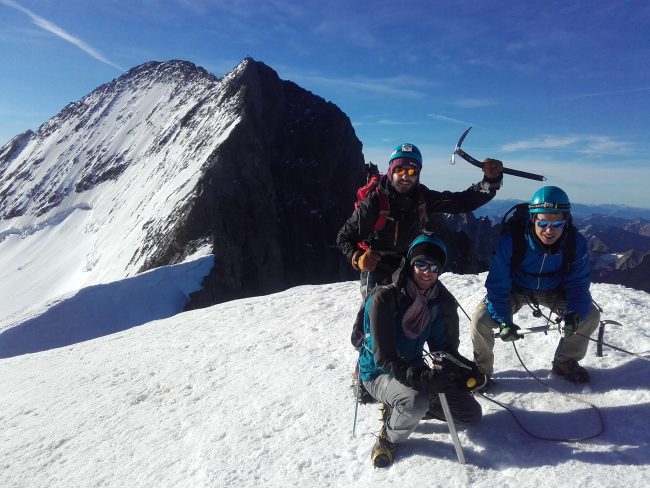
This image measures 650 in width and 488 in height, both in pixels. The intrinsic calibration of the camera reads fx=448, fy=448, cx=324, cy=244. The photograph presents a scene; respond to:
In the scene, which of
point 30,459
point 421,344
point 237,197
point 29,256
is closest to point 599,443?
point 421,344

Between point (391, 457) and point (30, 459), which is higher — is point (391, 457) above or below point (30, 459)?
above

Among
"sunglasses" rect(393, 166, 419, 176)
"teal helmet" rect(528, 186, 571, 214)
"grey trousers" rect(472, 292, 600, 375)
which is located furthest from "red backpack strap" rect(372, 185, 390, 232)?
"teal helmet" rect(528, 186, 571, 214)

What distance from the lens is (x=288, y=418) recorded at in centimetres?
546

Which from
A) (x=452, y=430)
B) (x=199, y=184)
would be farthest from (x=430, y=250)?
(x=199, y=184)

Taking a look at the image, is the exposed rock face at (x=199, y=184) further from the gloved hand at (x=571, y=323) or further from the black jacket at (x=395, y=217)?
the gloved hand at (x=571, y=323)

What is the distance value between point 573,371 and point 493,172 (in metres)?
2.39

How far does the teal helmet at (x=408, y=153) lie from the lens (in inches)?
206

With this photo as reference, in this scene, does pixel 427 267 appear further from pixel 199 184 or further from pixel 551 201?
pixel 199 184

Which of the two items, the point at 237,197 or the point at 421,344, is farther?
the point at 237,197

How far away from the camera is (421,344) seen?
4.43m

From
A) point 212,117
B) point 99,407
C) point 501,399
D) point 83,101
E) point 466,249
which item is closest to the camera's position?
point 501,399

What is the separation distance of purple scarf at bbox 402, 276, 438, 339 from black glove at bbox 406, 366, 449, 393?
0.50 m

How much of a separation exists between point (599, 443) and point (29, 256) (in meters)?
75.0

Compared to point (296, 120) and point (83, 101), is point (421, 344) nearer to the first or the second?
point (296, 120)
